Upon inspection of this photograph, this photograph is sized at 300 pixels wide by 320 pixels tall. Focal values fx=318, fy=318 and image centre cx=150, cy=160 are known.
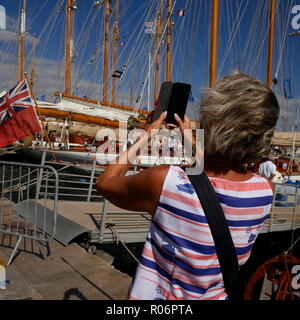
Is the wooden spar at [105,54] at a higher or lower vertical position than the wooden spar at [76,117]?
higher

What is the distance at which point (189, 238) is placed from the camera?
119cm

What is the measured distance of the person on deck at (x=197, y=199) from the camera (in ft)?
3.84

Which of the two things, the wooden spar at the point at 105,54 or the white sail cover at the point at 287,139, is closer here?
the white sail cover at the point at 287,139

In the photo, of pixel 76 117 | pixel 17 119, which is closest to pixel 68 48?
pixel 76 117

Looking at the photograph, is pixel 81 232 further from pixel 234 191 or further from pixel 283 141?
pixel 283 141

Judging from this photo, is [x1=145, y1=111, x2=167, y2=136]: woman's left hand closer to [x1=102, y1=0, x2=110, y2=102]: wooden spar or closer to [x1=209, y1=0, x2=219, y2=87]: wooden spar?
[x1=209, y1=0, x2=219, y2=87]: wooden spar

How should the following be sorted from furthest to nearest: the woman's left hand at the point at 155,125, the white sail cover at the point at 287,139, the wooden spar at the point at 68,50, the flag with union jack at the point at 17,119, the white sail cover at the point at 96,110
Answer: the wooden spar at the point at 68,50
the white sail cover at the point at 96,110
the white sail cover at the point at 287,139
the flag with union jack at the point at 17,119
the woman's left hand at the point at 155,125

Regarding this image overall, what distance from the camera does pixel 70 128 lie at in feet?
69.3

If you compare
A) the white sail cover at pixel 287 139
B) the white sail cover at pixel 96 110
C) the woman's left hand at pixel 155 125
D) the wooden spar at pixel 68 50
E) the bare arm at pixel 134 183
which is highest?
the wooden spar at pixel 68 50

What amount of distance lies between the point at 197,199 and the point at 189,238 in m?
0.16

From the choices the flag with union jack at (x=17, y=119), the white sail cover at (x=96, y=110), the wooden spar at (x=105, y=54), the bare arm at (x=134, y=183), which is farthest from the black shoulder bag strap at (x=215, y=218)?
the wooden spar at (x=105, y=54)

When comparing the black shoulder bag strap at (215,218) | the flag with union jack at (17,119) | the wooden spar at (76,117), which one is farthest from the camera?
the wooden spar at (76,117)

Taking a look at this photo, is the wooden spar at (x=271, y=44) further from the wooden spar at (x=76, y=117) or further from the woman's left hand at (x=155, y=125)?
the woman's left hand at (x=155, y=125)

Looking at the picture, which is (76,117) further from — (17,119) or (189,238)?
(189,238)
